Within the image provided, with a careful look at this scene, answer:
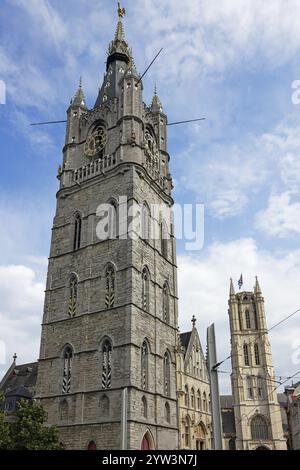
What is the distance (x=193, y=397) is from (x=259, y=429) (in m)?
27.8

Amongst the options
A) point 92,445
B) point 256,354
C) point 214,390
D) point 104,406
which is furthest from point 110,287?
point 256,354

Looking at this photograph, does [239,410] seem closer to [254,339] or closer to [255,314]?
[254,339]

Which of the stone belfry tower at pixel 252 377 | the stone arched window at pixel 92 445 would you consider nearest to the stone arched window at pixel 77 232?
the stone arched window at pixel 92 445

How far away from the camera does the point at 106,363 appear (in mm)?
24422

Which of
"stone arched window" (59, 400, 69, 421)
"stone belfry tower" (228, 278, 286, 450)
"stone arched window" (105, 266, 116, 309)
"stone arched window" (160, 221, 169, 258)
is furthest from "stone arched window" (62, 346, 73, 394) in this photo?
"stone belfry tower" (228, 278, 286, 450)

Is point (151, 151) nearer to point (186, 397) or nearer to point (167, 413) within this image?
point (167, 413)

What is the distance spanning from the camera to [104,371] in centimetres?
2425

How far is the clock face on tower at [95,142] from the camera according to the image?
109ft

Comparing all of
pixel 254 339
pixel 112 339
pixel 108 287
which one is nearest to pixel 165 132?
pixel 108 287

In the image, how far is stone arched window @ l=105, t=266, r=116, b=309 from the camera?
26053 mm

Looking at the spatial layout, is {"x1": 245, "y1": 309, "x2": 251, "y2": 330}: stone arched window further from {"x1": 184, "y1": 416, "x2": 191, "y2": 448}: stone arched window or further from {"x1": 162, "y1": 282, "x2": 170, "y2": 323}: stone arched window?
{"x1": 162, "y1": 282, "x2": 170, "y2": 323}: stone arched window

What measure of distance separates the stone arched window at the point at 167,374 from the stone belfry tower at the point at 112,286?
7 cm

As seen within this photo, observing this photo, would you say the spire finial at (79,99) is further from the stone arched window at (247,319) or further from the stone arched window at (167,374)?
the stone arched window at (247,319)

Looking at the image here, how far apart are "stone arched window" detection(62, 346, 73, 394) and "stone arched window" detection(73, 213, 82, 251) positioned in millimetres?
6956
